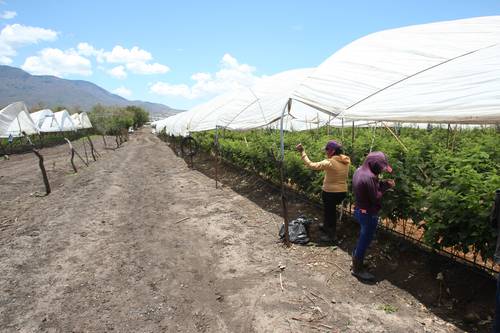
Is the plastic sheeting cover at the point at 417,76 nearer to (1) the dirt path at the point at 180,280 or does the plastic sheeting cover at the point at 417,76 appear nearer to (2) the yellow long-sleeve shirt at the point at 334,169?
(2) the yellow long-sleeve shirt at the point at 334,169

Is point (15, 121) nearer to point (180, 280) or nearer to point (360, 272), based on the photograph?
point (180, 280)

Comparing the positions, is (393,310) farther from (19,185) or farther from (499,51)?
(19,185)

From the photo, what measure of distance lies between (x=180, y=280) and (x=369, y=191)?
10.1ft

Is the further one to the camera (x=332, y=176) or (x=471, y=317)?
(x=332, y=176)

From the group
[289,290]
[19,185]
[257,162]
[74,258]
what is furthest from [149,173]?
[289,290]

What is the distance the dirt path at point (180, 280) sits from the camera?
13.0 feet

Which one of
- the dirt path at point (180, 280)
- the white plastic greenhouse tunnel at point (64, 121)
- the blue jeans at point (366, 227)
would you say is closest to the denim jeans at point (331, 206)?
the dirt path at point (180, 280)

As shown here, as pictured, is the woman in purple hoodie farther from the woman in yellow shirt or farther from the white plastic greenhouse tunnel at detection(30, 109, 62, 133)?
the white plastic greenhouse tunnel at detection(30, 109, 62, 133)

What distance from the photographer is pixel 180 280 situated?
16.7 ft

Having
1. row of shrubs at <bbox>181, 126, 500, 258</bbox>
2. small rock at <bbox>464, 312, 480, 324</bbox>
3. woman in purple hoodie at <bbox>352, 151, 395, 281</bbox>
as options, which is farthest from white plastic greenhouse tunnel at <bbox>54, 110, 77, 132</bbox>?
small rock at <bbox>464, 312, 480, 324</bbox>

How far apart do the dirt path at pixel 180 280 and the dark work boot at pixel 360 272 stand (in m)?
0.10

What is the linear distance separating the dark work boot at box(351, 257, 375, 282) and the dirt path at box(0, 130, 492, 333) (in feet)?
0.32

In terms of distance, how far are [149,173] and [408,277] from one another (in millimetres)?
14060

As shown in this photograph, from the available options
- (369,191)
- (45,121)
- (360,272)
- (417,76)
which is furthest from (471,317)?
(45,121)
